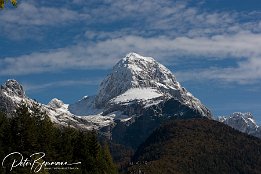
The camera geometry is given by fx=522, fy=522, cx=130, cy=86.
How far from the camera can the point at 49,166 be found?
83.8m

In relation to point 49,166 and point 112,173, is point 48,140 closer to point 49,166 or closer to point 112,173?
point 49,166

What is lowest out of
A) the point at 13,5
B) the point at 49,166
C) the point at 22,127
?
the point at 13,5

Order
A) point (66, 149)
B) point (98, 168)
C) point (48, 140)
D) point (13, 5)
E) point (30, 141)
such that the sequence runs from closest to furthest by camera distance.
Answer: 1. point (13, 5)
2. point (30, 141)
3. point (48, 140)
4. point (66, 149)
5. point (98, 168)

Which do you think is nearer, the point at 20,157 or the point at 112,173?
the point at 20,157

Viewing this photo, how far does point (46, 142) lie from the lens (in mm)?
85250

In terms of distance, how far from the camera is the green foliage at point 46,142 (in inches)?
3120

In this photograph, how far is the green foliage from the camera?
7925 cm

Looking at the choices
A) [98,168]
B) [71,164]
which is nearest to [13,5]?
[71,164]

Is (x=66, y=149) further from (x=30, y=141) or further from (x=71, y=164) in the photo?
(x=30, y=141)

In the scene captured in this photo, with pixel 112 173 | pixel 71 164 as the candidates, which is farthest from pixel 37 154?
pixel 112 173

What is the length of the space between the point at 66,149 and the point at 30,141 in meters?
15.6

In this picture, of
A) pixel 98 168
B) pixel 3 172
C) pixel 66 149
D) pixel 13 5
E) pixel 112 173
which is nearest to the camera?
pixel 13 5

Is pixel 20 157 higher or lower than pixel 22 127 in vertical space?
lower

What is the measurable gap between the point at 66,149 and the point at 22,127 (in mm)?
15226
